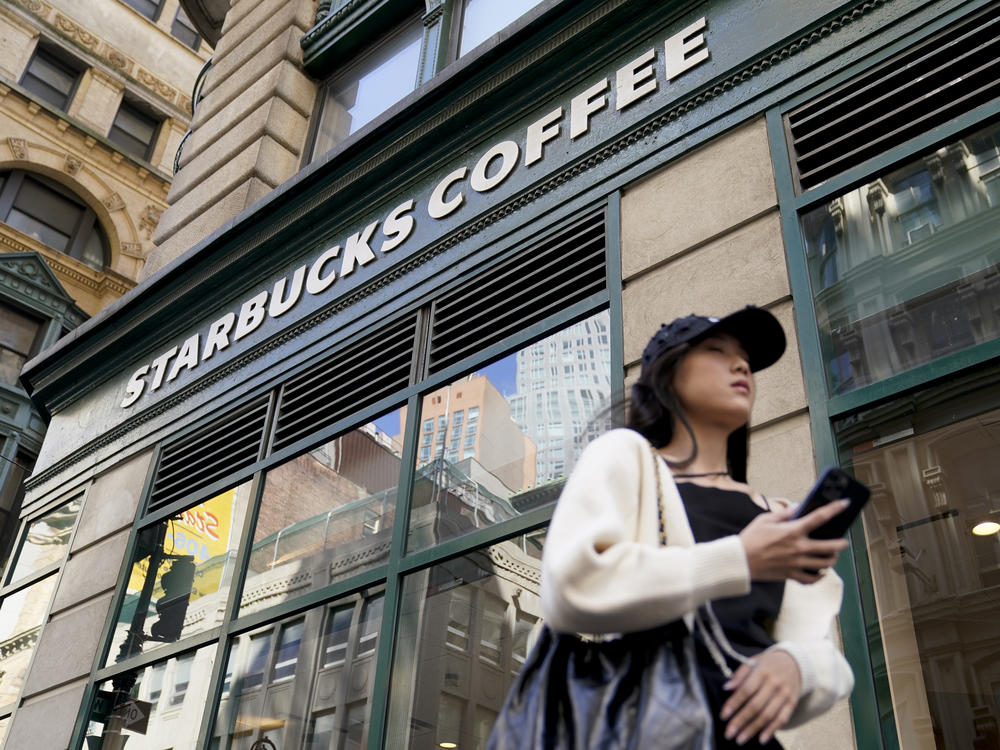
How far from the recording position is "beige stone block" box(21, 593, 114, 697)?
8836 mm

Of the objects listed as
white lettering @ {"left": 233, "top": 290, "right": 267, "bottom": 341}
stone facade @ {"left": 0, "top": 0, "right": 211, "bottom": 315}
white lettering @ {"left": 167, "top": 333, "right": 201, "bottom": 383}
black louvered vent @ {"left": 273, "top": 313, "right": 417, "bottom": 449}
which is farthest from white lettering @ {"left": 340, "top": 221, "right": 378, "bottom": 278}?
stone facade @ {"left": 0, "top": 0, "right": 211, "bottom": 315}

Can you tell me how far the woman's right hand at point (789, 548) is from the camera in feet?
7.47

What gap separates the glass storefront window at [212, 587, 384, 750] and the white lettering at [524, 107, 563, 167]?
11.0ft

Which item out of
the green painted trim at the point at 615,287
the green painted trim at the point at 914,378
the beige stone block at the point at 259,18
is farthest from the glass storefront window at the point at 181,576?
the beige stone block at the point at 259,18

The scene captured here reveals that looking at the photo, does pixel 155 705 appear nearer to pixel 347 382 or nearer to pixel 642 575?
pixel 347 382

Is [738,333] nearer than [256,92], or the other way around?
[738,333]

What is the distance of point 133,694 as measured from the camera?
321 inches

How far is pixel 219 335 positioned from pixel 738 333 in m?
7.73

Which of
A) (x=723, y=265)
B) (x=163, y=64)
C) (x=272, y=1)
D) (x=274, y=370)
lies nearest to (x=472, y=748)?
(x=723, y=265)

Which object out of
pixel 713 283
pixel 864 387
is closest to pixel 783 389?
pixel 864 387

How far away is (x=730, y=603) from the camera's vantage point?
8.05 feet

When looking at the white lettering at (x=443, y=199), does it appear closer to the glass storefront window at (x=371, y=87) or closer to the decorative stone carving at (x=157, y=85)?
the glass storefront window at (x=371, y=87)

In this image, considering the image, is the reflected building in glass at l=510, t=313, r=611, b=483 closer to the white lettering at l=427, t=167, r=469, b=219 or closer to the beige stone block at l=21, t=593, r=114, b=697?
the white lettering at l=427, t=167, r=469, b=219

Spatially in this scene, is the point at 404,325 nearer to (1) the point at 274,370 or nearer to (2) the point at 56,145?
(1) the point at 274,370
